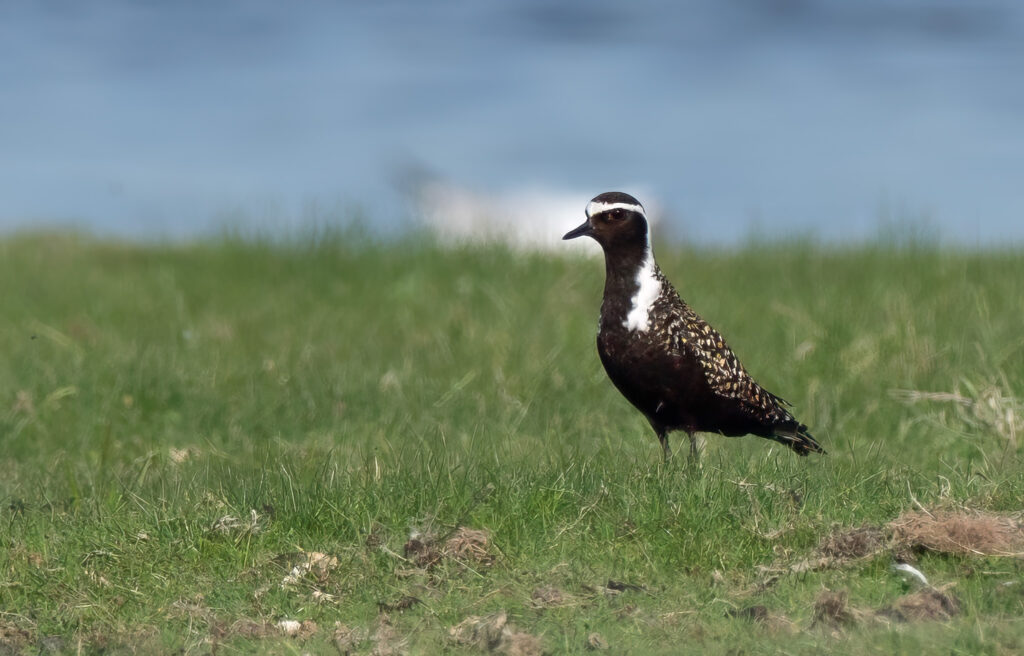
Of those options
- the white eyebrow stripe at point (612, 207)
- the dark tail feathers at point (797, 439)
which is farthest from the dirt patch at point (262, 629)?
the dark tail feathers at point (797, 439)

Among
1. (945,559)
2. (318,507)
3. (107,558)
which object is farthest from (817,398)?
(107,558)

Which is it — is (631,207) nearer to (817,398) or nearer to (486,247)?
(817,398)

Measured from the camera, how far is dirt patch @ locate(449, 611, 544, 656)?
4.57 metres

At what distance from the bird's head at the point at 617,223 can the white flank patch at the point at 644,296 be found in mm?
108

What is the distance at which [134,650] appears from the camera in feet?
16.2

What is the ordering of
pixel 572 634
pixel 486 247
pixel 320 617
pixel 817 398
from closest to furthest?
pixel 572 634
pixel 320 617
pixel 817 398
pixel 486 247

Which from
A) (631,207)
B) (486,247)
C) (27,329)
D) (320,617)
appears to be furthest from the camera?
(486,247)

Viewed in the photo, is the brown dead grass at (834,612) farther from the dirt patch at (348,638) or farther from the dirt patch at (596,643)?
the dirt patch at (348,638)

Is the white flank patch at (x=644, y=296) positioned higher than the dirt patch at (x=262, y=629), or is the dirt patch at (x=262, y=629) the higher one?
the white flank patch at (x=644, y=296)

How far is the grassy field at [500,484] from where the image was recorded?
16.2ft

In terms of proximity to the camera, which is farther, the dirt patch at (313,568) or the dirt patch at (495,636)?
the dirt patch at (313,568)

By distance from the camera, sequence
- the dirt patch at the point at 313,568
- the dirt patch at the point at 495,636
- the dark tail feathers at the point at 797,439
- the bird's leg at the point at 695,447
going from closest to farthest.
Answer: the dirt patch at the point at 495,636, the dirt patch at the point at 313,568, the bird's leg at the point at 695,447, the dark tail feathers at the point at 797,439

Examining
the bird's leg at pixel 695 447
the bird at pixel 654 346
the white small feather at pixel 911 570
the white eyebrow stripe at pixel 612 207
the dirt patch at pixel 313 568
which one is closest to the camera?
the white small feather at pixel 911 570

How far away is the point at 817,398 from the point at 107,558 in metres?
5.04
